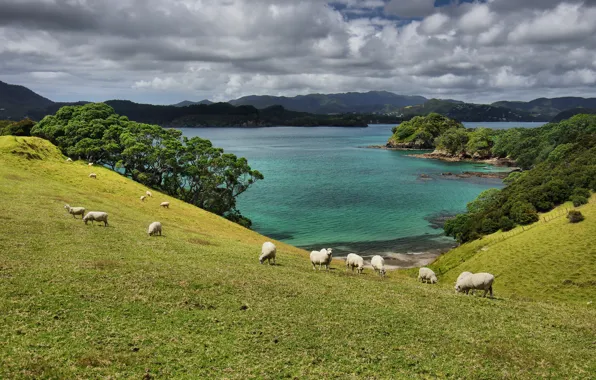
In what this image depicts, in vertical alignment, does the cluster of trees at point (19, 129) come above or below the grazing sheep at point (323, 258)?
above

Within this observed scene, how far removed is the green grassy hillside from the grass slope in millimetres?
15249

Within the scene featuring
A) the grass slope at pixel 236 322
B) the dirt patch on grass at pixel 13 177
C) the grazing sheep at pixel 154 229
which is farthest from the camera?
the dirt patch on grass at pixel 13 177

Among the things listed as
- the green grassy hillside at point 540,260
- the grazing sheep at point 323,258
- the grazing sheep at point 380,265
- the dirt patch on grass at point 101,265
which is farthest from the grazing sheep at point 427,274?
the dirt patch on grass at point 101,265

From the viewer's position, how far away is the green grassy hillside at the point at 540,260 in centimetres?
3975

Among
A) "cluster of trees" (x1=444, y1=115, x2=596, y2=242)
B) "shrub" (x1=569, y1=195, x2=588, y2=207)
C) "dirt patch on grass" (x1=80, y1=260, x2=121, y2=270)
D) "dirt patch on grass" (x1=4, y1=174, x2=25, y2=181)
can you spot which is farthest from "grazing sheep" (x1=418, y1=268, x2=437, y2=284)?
"dirt patch on grass" (x1=4, y1=174, x2=25, y2=181)

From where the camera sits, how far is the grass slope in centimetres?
1515

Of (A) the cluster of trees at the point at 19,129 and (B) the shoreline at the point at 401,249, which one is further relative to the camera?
(A) the cluster of trees at the point at 19,129

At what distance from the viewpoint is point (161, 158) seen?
264ft

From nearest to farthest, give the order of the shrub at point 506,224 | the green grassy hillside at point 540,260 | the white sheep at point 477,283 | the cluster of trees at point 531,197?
1. the white sheep at point 477,283
2. the green grassy hillside at point 540,260
3. the shrub at point 506,224
4. the cluster of trees at point 531,197

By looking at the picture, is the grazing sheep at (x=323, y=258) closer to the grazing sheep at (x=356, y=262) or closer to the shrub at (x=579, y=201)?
the grazing sheep at (x=356, y=262)

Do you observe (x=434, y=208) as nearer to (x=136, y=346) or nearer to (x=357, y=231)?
(x=357, y=231)

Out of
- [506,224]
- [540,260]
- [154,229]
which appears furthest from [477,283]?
[506,224]

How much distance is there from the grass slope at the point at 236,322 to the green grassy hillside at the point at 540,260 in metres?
15.2

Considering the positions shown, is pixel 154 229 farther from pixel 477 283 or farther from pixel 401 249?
pixel 401 249
